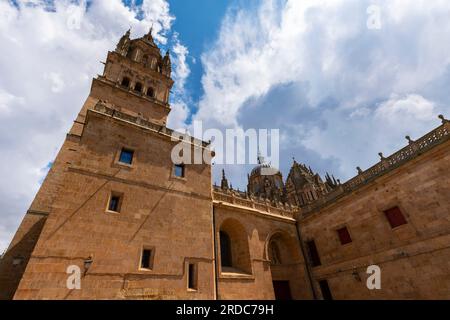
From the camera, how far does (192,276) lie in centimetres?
1068

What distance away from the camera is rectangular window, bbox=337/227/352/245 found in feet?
46.1

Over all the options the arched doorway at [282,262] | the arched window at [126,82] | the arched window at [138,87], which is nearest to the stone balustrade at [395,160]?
the arched doorway at [282,262]

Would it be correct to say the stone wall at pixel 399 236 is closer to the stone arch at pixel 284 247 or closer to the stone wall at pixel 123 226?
the stone arch at pixel 284 247

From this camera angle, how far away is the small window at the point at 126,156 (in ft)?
38.7

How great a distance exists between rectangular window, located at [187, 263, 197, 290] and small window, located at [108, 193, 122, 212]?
469cm

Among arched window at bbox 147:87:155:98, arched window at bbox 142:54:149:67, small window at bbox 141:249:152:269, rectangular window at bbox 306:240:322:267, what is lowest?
small window at bbox 141:249:152:269

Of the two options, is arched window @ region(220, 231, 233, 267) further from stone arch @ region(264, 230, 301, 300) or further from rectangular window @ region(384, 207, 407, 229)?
rectangular window @ region(384, 207, 407, 229)

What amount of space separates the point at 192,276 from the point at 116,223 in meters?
4.61

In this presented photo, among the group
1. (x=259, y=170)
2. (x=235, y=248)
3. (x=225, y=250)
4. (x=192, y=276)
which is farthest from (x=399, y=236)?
(x=259, y=170)

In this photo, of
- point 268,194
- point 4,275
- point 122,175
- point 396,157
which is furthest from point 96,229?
point 268,194

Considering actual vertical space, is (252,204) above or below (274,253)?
above

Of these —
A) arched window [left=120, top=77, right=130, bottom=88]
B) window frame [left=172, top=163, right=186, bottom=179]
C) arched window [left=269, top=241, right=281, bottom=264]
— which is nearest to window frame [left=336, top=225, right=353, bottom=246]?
arched window [left=269, top=241, right=281, bottom=264]

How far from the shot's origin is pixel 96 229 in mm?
9188

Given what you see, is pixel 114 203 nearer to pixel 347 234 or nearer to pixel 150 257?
pixel 150 257
